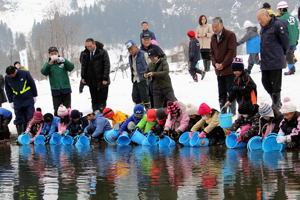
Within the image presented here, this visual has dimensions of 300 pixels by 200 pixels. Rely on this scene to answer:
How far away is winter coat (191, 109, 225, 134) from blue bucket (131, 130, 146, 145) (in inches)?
47.5

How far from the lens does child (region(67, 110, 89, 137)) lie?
520 inches

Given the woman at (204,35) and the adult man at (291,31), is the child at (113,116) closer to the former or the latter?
the adult man at (291,31)

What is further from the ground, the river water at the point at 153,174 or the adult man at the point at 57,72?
the adult man at the point at 57,72

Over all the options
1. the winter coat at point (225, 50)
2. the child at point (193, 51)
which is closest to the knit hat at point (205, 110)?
the winter coat at point (225, 50)

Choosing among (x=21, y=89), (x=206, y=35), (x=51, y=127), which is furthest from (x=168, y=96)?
(x=206, y=35)

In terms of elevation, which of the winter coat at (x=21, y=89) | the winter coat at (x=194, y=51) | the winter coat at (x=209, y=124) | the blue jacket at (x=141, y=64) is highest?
the winter coat at (x=194, y=51)

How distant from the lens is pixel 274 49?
11.2 meters

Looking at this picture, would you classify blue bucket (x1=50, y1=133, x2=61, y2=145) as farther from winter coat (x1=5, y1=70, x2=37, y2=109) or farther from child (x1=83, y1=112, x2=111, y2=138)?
winter coat (x1=5, y1=70, x2=37, y2=109)

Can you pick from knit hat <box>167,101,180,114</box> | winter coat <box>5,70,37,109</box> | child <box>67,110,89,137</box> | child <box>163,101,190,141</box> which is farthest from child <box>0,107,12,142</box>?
knit hat <box>167,101,180,114</box>

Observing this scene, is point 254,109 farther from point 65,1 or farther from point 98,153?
point 65,1

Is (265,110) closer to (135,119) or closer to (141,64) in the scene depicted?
(135,119)

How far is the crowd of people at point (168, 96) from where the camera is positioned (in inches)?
410

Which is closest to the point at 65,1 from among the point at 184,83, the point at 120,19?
the point at 120,19

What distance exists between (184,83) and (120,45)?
121m
